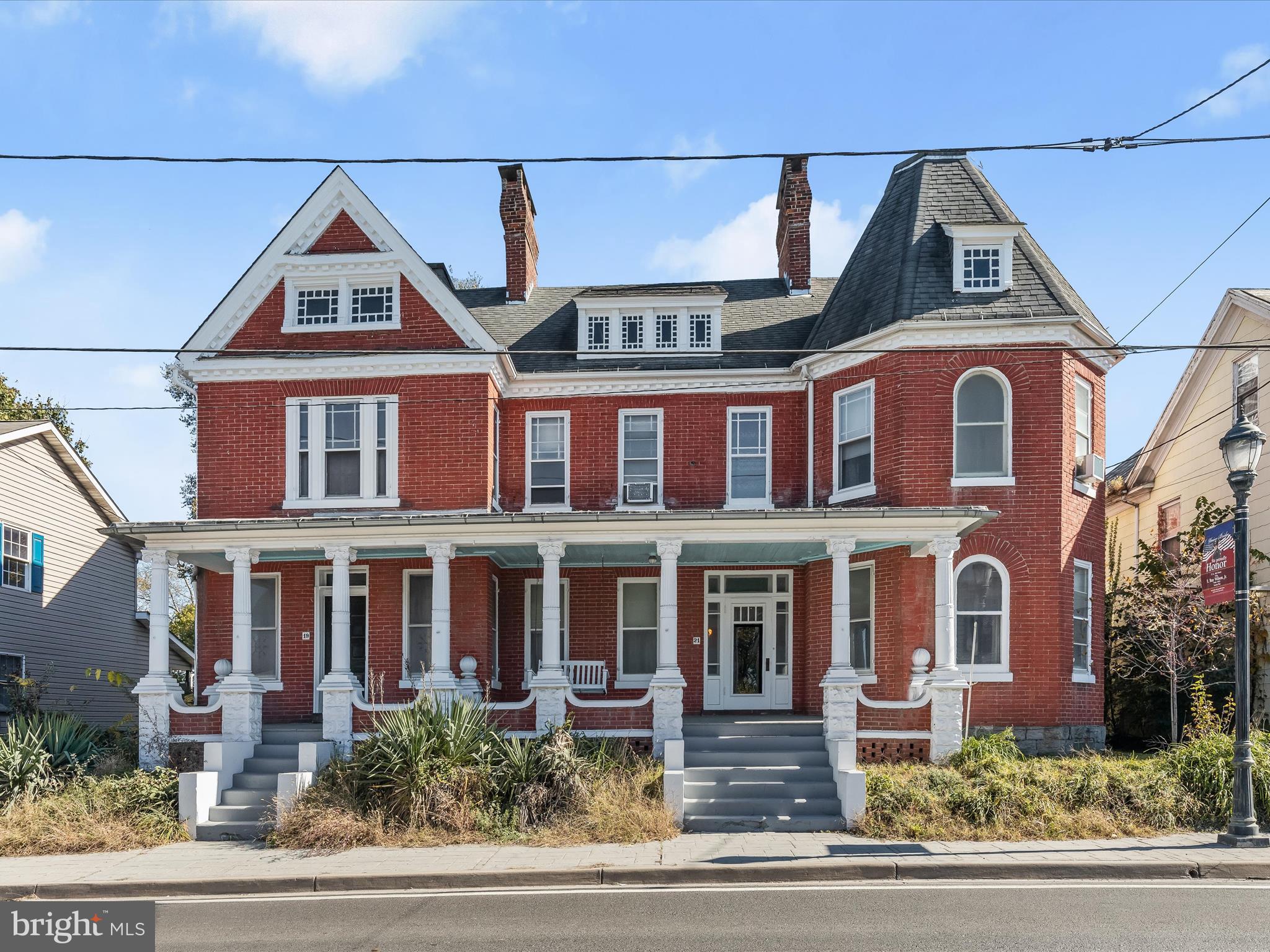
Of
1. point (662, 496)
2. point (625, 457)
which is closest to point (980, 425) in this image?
point (662, 496)

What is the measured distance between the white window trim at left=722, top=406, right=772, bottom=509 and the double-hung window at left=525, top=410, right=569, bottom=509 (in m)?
2.99

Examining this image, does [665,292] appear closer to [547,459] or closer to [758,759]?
[547,459]

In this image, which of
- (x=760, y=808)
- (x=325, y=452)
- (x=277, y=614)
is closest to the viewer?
(x=760, y=808)

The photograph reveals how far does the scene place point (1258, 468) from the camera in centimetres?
2052

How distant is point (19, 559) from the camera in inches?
880

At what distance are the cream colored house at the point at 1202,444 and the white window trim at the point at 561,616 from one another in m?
11.9

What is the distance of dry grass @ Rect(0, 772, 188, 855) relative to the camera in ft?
44.8

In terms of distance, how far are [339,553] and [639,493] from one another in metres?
5.76

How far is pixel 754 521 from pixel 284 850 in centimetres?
777

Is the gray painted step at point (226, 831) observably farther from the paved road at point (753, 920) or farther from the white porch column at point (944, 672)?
the white porch column at point (944, 672)

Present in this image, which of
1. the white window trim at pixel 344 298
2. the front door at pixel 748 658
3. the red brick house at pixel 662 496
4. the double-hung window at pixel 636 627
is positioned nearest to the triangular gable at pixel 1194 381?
the red brick house at pixel 662 496

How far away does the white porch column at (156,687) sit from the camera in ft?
55.4

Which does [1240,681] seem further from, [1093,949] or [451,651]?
[451,651]

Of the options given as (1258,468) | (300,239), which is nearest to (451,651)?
(300,239)
